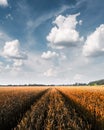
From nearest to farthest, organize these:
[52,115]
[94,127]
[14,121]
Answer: [94,127]
[14,121]
[52,115]

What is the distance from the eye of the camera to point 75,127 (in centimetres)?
1038

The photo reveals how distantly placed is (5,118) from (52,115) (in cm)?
281

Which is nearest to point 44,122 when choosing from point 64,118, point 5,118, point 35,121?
point 35,121

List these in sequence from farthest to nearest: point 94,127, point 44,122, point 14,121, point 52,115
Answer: point 52,115, point 14,121, point 44,122, point 94,127

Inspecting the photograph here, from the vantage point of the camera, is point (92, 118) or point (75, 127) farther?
point (92, 118)

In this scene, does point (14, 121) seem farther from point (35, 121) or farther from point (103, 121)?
point (103, 121)

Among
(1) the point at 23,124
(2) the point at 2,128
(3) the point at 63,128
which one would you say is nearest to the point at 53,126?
(3) the point at 63,128

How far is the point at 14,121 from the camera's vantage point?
494 inches

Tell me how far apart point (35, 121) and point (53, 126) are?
5.01ft

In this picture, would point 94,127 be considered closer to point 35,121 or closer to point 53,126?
point 53,126

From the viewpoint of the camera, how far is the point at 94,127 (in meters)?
11.0

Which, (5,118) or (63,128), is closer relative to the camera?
(63,128)

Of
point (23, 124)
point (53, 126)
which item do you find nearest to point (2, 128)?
point (23, 124)

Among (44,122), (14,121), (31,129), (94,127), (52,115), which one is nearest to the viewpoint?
(31,129)
